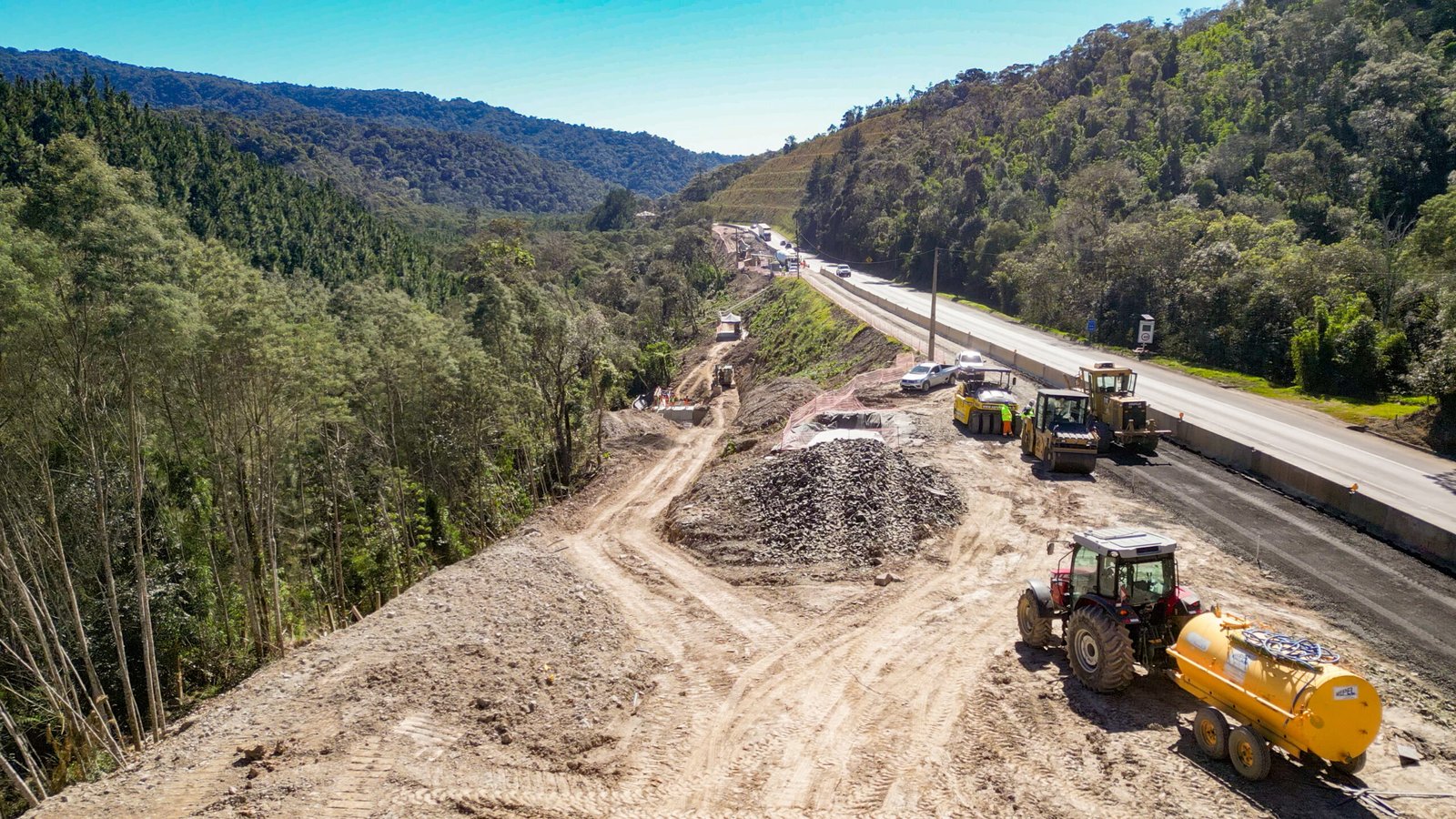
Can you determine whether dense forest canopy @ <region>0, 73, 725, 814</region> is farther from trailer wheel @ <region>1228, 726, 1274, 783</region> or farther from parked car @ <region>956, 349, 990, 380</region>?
trailer wheel @ <region>1228, 726, 1274, 783</region>

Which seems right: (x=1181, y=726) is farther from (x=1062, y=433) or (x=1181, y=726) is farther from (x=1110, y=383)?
(x=1110, y=383)

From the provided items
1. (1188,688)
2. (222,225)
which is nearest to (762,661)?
(1188,688)

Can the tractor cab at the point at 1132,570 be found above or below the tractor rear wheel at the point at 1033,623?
above

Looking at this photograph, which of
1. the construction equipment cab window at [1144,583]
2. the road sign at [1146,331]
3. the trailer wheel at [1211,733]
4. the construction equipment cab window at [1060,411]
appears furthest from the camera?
the road sign at [1146,331]

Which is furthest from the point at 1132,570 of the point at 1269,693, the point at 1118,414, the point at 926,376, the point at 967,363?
the point at 967,363

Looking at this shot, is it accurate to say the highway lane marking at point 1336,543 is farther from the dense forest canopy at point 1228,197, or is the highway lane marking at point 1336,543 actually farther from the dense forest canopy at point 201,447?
the dense forest canopy at point 201,447

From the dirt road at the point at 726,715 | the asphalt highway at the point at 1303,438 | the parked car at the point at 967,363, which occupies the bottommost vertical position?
the dirt road at the point at 726,715

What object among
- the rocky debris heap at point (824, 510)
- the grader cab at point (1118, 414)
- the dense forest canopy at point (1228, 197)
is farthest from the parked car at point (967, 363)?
the rocky debris heap at point (824, 510)

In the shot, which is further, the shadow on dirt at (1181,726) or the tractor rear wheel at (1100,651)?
the tractor rear wheel at (1100,651)
